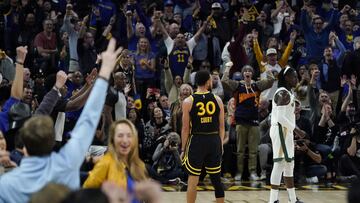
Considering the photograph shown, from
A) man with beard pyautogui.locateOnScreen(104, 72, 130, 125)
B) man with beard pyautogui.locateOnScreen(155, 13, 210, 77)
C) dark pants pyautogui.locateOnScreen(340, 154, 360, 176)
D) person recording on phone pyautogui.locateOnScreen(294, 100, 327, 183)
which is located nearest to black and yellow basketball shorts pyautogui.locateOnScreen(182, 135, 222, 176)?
man with beard pyautogui.locateOnScreen(104, 72, 130, 125)

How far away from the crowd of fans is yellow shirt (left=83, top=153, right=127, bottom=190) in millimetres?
4847

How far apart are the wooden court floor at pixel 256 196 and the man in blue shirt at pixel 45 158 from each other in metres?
7.27

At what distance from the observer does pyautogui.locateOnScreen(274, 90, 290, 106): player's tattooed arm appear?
1101 cm

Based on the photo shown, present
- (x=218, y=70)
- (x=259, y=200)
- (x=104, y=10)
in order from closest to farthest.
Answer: (x=259, y=200)
(x=218, y=70)
(x=104, y=10)

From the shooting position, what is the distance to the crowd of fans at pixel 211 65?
14.2 metres

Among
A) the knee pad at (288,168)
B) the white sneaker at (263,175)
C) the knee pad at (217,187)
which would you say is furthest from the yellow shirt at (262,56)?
the knee pad at (217,187)

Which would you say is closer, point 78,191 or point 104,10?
point 78,191

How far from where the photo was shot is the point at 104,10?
1861 cm

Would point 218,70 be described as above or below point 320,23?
below

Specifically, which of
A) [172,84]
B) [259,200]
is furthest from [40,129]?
[172,84]

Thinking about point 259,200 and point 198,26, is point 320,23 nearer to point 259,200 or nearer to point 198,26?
point 198,26

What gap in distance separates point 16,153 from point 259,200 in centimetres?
646

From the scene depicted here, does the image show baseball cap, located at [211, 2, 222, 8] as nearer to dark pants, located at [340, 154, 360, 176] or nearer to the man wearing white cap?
the man wearing white cap

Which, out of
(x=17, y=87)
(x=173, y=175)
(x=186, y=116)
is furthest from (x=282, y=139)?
(x=17, y=87)
